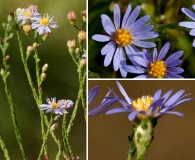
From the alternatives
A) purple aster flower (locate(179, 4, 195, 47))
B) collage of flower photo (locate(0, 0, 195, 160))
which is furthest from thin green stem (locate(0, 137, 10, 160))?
purple aster flower (locate(179, 4, 195, 47))

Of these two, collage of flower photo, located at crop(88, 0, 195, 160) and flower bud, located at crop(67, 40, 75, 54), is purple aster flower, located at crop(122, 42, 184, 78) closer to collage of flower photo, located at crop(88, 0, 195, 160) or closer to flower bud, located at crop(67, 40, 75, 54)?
collage of flower photo, located at crop(88, 0, 195, 160)

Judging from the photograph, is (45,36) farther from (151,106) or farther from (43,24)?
(151,106)

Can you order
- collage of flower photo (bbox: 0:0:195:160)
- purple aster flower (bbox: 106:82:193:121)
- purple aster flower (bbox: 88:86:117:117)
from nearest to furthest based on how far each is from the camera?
1. purple aster flower (bbox: 106:82:193:121)
2. purple aster flower (bbox: 88:86:117:117)
3. collage of flower photo (bbox: 0:0:195:160)

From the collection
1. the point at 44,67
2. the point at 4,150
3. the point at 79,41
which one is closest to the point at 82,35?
the point at 79,41

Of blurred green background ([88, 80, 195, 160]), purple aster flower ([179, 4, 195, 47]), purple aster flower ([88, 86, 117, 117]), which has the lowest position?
blurred green background ([88, 80, 195, 160])

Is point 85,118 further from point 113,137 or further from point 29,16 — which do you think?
point 29,16

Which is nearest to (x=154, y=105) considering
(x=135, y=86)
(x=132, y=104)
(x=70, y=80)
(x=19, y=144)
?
(x=132, y=104)

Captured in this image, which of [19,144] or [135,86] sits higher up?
[135,86]
